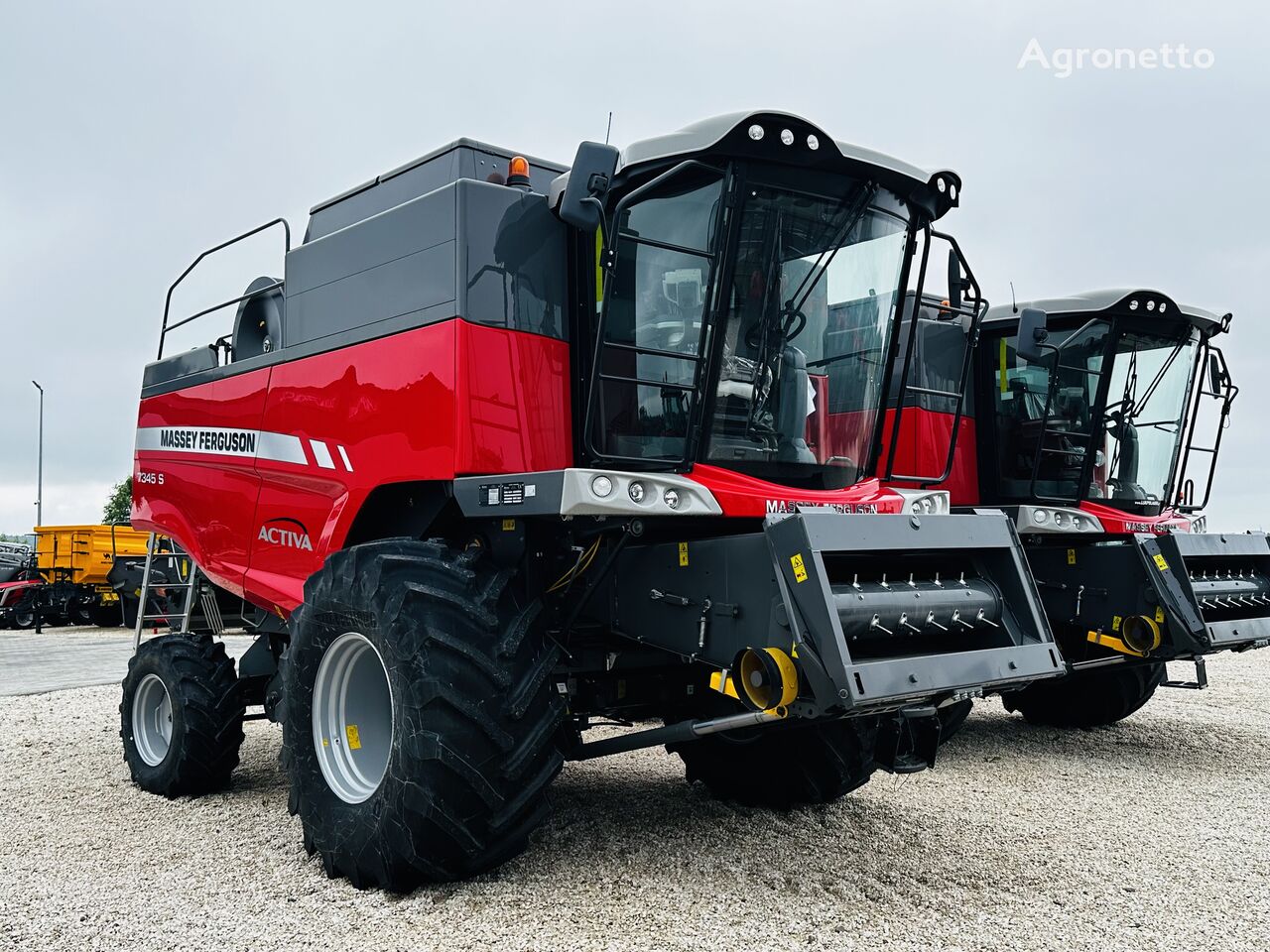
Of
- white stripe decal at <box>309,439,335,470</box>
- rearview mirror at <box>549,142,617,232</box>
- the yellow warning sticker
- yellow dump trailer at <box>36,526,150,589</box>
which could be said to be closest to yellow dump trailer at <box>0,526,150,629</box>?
yellow dump trailer at <box>36,526,150,589</box>

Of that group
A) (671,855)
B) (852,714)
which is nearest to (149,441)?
(671,855)

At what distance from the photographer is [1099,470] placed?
839 centimetres

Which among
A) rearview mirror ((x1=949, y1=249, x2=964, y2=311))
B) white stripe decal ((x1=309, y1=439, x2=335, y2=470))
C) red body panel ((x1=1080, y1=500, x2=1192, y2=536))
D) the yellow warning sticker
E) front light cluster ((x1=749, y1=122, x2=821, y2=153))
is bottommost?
the yellow warning sticker

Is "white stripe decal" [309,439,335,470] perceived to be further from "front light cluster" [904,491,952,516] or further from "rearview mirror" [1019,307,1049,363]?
"rearview mirror" [1019,307,1049,363]

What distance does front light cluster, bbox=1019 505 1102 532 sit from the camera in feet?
25.8

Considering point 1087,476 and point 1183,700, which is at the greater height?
point 1087,476

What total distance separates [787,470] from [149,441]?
14.9 ft

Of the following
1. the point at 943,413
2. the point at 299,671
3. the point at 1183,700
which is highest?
the point at 943,413

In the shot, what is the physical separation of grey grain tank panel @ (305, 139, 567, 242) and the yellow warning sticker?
2.28 m

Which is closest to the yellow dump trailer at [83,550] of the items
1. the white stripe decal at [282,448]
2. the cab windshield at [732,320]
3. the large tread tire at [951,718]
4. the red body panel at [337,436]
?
the red body panel at [337,436]

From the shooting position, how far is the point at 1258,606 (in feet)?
25.5

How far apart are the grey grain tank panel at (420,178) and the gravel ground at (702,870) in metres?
3.06

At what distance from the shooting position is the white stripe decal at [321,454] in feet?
17.1

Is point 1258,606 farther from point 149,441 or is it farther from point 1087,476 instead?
point 149,441
